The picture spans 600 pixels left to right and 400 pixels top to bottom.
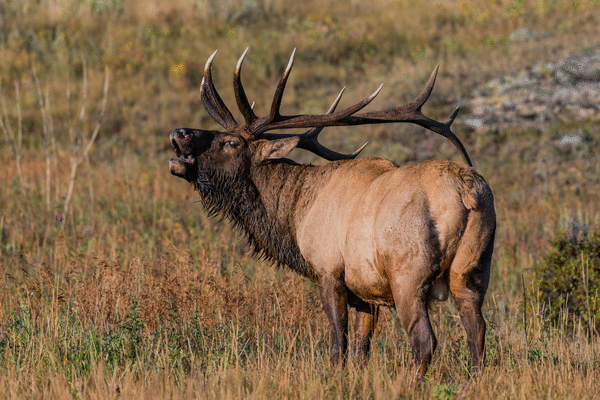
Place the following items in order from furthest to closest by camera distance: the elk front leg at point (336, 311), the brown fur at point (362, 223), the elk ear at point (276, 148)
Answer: the elk ear at point (276, 148)
the elk front leg at point (336, 311)
the brown fur at point (362, 223)

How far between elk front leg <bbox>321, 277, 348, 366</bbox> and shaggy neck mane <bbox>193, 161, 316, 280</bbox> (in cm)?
73

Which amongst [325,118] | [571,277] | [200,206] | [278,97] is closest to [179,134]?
[278,97]

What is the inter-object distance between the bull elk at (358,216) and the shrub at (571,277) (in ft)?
6.81

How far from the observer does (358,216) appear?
473 cm

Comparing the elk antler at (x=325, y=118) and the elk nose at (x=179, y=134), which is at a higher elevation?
the elk antler at (x=325, y=118)

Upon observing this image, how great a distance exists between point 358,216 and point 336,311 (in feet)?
2.25

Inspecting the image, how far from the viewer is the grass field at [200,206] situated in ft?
14.8

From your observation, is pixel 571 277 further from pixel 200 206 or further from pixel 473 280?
pixel 200 206

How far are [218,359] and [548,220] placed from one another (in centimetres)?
659

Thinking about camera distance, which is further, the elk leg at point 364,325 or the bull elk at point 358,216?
the elk leg at point 364,325

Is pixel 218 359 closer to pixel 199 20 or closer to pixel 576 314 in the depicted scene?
pixel 576 314

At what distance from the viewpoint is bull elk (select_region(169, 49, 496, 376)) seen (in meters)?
4.36

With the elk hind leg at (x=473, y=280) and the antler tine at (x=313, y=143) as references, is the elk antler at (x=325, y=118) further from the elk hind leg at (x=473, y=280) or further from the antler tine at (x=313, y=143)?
the elk hind leg at (x=473, y=280)

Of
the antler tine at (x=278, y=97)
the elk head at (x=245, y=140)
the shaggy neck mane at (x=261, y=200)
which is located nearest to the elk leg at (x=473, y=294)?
the elk head at (x=245, y=140)
